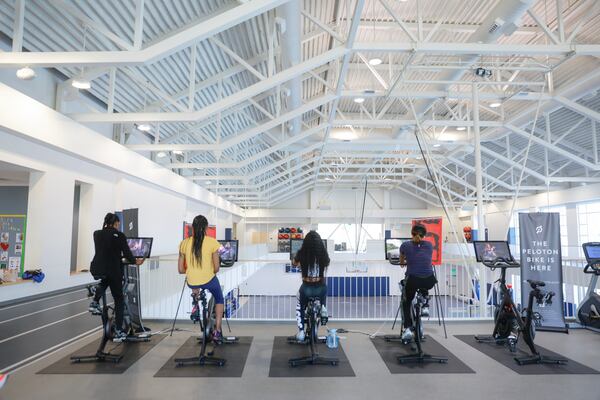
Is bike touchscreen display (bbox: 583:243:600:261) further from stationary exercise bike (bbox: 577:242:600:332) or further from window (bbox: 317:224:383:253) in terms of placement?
window (bbox: 317:224:383:253)

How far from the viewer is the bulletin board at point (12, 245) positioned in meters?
7.14

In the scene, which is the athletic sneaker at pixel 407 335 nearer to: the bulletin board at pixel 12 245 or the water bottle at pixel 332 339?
the water bottle at pixel 332 339

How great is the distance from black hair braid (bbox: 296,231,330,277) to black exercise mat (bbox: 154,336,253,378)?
114 cm

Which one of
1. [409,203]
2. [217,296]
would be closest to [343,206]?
[409,203]

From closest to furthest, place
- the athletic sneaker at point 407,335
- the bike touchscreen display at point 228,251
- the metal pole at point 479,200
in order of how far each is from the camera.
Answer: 1. the athletic sneaker at point 407,335
2. the bike touchscreen display at point 228,251
3. the metal pole at point 479,200

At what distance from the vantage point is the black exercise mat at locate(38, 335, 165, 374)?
12.0ft

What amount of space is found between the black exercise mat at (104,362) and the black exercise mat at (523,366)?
3.81 meters

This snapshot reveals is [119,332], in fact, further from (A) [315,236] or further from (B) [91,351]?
(A) [315,236]

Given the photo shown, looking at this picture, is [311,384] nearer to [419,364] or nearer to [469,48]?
[419,364]

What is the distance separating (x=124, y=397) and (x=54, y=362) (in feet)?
4.21

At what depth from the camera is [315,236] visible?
422cm

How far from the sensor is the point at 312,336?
3934 mm

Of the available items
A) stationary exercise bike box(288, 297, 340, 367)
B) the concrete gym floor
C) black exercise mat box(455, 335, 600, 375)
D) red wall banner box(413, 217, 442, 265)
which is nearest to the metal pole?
red wall banner box(413, 217, 442, 265)

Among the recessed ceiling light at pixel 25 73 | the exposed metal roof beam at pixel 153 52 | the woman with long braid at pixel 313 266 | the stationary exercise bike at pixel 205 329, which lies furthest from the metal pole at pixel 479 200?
the recessed ceiling light at pixel 25 73
